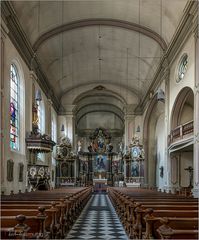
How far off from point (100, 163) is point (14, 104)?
2347 centimetres

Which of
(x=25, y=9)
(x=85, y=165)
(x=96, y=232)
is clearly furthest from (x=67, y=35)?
(x=85, y=165)

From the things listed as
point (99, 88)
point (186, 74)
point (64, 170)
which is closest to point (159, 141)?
point (99, 88)

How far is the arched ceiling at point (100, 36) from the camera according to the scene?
16.5m

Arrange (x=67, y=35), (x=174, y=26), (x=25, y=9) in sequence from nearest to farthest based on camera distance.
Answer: (x=25, y=9)
(x=174, y=26)
(x=67, y=35)

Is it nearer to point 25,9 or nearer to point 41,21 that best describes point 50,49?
point 41,21

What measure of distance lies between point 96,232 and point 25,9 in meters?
10.2

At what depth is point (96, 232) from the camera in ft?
28.2

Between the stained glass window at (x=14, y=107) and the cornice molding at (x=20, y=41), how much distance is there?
1002 millimetres

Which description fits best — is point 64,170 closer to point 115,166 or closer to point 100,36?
point 115,166

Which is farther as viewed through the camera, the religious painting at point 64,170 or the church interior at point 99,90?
the religious painting at point 64,170

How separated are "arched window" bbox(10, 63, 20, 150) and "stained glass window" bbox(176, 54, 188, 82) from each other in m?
7.09

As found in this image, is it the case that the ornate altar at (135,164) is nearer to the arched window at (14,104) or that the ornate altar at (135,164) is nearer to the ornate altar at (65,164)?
the ornate altar at (65,164)

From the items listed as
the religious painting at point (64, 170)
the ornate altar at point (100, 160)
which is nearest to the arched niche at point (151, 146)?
the religious painting at point (64, 170)

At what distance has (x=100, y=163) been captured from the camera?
3922cm
